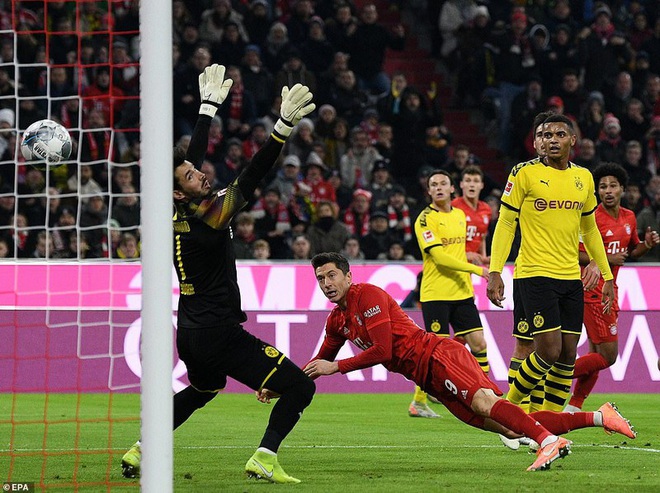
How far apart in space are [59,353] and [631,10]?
12.0 metres

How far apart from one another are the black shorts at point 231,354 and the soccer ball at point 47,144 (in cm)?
165

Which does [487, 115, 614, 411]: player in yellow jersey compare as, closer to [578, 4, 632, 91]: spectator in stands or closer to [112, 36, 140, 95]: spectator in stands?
[112, 36, 140, 95]: spectator in stands

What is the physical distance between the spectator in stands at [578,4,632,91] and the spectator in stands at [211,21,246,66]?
542 centimetres

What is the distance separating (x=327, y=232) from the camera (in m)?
15.8

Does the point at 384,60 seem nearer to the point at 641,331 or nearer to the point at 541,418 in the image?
the point at 641,331

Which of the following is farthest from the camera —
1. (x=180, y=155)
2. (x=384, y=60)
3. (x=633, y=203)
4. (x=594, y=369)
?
(x=384, y=60)

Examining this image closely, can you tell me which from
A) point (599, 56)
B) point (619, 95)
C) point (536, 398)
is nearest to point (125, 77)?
point (599, 56)

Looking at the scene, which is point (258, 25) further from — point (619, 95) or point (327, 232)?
point (619, 95)

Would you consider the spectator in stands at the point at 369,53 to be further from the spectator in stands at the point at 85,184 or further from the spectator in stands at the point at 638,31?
the spectator in stands at the point at 85,184

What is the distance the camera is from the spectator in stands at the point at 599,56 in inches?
754

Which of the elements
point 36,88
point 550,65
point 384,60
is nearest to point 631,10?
point 550,65

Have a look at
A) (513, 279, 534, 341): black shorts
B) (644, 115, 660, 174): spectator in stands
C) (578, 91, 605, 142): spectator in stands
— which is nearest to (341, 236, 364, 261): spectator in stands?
(578, 91, 605, 142): spectator in stands

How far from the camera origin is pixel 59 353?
13.0 m

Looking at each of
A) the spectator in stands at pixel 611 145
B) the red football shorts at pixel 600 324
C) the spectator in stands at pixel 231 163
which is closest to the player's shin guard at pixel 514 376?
the red football shorts at pixel 600 324
